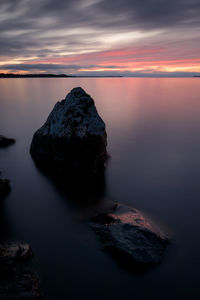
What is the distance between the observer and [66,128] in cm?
1148

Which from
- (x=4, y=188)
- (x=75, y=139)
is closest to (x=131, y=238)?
(x=75, y=139)

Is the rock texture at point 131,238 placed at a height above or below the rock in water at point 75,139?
below

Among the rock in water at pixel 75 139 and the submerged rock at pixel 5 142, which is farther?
the submerged rock at pixel 5 142

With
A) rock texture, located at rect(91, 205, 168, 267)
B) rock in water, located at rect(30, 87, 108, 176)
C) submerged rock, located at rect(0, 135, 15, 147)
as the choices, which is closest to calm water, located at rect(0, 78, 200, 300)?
rock texture, located at rect(91, 205, 168, 267)

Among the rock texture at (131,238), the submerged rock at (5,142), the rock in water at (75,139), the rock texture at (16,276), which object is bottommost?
the rock texture at (16,276)

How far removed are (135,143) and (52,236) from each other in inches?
466

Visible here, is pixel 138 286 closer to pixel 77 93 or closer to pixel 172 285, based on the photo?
pixel 172 285

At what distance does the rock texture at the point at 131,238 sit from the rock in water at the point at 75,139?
→ 3992 millimetres

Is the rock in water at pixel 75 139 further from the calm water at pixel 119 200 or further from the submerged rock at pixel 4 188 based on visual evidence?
the submerged rock at pixel 4 188

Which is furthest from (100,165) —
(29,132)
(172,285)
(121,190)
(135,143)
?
(29,132)

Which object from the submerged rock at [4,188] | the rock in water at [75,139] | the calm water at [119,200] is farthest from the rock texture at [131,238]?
the submerged rock at [4,188]

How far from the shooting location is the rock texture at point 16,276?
486cm

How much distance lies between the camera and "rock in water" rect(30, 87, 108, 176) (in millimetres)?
11070

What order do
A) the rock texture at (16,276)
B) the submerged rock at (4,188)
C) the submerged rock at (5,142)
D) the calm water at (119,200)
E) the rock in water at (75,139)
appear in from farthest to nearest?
the submerged rock at (5,142) → the rock in water at (75,139) → the submerged rock at (4,188) → the calm water at (119,200) → the rock texture at (16,276)
